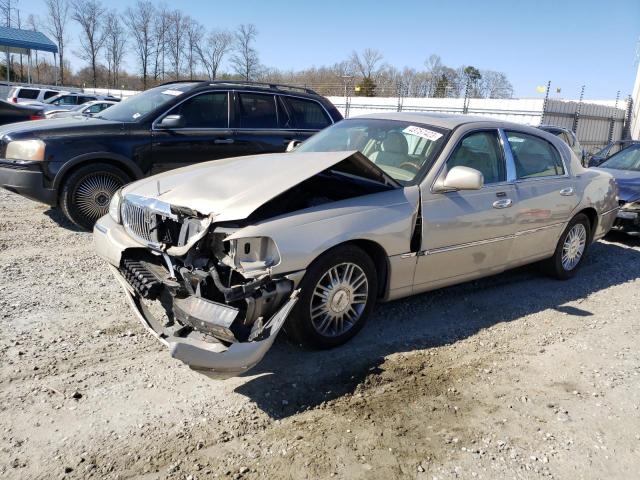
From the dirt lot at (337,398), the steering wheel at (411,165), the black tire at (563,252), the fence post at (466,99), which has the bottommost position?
the dirt lot at (337,398)

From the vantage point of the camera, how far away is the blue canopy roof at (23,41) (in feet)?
126

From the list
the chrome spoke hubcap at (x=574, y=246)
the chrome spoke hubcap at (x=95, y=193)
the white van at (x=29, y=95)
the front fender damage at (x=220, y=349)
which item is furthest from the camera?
the white van at (x=29, y=95)

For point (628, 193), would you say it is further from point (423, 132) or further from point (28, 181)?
point (28, 181)

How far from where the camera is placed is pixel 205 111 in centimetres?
723

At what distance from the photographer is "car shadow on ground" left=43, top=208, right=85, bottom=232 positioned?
6.70 meters

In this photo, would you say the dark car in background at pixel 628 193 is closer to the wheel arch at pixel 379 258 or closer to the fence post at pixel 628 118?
the wheel arch at pixel 379 258

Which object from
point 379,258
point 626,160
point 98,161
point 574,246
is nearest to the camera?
point 379,258

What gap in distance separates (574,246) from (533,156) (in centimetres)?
135

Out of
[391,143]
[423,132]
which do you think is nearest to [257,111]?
[391,143]

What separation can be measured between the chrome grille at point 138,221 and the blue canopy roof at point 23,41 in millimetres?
42591

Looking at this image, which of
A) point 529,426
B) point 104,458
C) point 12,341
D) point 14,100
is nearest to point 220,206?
point 104,458

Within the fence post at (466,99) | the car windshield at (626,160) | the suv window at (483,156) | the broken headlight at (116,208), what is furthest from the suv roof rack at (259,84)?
the fence post at (466,99)

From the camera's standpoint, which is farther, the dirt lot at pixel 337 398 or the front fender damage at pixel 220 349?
the front fender damage at pixel 220 349

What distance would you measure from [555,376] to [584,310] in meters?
1.63
